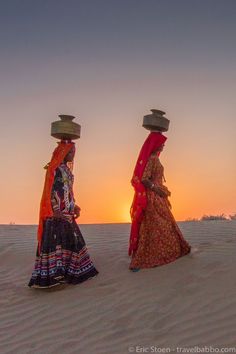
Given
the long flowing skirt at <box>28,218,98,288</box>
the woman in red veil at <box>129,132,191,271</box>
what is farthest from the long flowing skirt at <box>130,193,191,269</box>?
the long flowing skirt at <box>28,218,98,288</box>

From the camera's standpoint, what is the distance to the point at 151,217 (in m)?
7.94

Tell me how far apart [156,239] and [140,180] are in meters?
0.90

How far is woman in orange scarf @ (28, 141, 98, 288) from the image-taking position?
7.82 m

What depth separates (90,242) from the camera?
11250mm

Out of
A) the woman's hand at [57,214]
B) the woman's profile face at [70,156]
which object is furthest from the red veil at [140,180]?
the woman's hand at [57,214]

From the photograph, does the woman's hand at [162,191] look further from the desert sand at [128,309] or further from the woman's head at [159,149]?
the desert sand at [128,309]

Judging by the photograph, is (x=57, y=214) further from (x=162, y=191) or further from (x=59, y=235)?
(x=162, y=191)

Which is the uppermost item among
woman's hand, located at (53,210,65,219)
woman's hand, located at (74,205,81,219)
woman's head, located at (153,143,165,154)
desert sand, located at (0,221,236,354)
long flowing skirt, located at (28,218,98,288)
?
woman's head, located at (153,143,165,154)

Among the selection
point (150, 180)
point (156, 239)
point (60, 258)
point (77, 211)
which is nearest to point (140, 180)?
point (150, 180)

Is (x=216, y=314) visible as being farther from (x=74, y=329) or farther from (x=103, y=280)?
(x=103, y=280)

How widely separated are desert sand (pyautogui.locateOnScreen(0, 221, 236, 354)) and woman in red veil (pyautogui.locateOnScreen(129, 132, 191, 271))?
0.71 feet

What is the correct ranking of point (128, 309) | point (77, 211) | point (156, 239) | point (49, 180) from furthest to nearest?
point (77, 211)
point (49, 180)
point (156, 239)
point (128, 309)

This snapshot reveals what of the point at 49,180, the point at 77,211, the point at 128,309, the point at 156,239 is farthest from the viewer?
the point at 77,211

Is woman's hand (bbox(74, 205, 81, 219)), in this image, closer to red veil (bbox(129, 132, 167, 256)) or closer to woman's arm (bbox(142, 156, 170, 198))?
red veil (bbox(129, 132, 167, 256))
